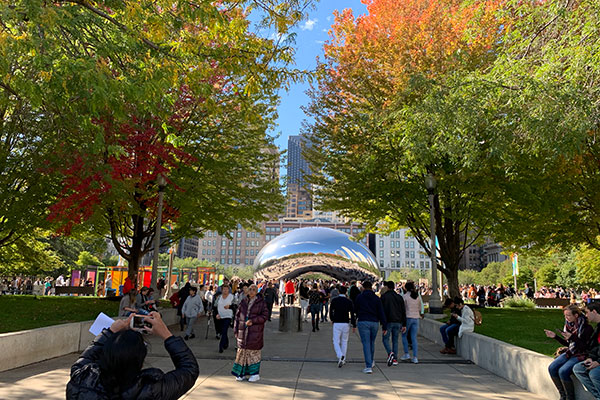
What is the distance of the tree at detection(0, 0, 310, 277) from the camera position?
23.8ft

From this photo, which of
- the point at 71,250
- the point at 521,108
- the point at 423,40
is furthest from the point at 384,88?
the point at 71,250

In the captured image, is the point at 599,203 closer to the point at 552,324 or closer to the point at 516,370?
the point at 552,324

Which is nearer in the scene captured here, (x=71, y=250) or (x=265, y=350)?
(x=265, y=350)

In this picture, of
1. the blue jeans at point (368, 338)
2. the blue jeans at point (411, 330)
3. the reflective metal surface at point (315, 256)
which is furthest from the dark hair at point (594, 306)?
the reflective metal surface at point (315, 256)

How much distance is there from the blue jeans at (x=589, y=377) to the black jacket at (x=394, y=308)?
4252 millimetres

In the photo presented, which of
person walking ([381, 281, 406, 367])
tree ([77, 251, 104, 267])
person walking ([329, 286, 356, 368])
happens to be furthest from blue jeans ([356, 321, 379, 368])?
tree ([77, 251, 104, 267])

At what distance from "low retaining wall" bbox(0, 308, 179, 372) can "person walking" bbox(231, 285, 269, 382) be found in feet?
13.5

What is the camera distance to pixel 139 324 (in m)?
2.58

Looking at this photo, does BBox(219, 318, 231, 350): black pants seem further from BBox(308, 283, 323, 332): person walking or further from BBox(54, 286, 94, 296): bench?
Answer: BBox(54, 286, 94, 296): bench

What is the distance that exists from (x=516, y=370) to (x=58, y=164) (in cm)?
1379

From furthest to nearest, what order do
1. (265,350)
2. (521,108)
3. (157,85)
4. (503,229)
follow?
(503,229) < (265,350) < (521,108) < (157,85)

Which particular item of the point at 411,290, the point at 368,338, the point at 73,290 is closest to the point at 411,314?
the point at 411,290

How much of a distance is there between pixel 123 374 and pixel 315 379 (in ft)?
20.4

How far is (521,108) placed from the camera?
962 cm
